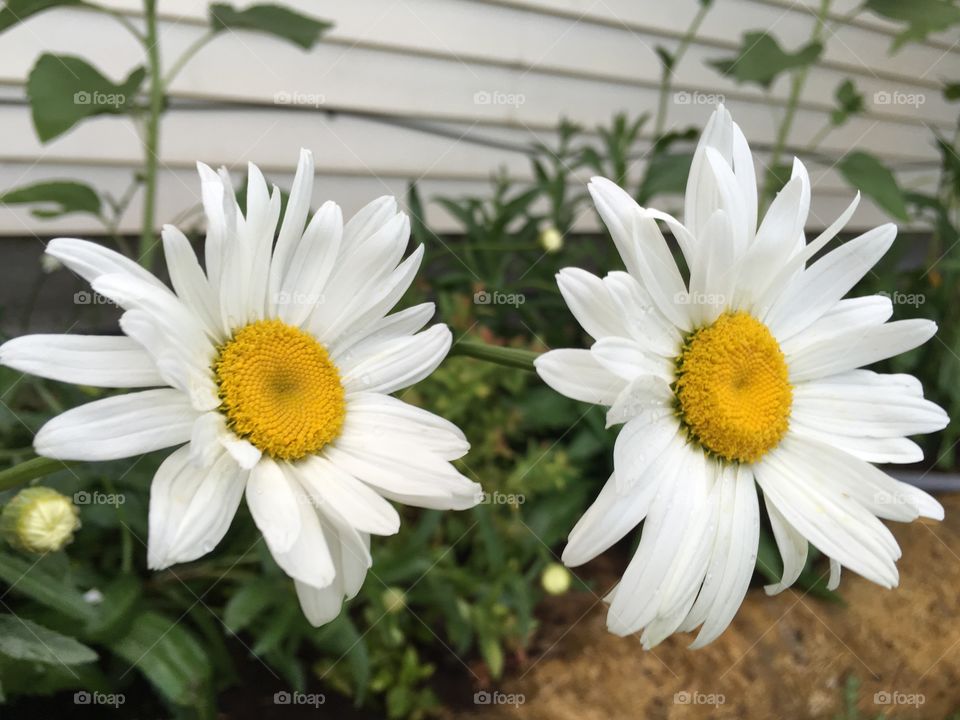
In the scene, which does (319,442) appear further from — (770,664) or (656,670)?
(770,664)

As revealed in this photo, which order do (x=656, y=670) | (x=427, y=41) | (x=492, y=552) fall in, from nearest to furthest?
(x=492, y=552), (x=656, y=670), (x=427, y=41)

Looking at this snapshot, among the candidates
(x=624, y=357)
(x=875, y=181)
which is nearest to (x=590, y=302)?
(x=624, y=357)

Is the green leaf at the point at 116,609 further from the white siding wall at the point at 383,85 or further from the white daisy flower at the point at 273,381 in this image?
the white siding wall at the point at 383,85

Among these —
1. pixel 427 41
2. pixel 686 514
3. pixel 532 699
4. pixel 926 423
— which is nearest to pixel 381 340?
pixel 686 514

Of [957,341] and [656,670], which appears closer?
[656,670]

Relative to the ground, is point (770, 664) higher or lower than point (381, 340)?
lower

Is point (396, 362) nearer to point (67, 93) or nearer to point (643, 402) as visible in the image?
point (643, 402)

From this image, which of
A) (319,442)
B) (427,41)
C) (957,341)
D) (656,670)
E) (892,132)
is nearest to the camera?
(319,442)
